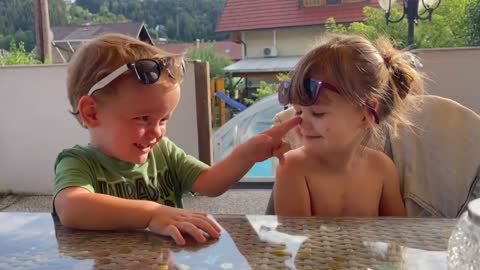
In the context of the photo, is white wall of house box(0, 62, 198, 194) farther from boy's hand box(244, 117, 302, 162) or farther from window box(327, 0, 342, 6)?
window box(327, 0, 342, 6)

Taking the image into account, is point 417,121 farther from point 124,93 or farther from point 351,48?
point 124,93

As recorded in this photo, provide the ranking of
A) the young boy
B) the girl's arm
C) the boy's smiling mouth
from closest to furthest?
1. the young boy
2. the boy's smiling mouth
3. the girl's arm

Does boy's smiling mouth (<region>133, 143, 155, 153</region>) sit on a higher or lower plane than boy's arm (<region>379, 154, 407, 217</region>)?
higher

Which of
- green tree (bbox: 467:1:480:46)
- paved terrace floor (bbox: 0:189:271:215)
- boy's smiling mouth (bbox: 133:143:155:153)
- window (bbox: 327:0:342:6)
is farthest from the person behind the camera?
window (bbox: 327:0:342:6)

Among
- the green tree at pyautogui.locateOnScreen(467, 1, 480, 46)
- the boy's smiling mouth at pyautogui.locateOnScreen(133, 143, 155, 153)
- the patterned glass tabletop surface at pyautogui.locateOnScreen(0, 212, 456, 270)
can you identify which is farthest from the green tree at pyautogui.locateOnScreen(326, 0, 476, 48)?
the patterned glass tabletop surface at pyautogui.locateOnScreen(0, 212, 456, 270)

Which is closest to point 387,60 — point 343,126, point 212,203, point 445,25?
point 343,126

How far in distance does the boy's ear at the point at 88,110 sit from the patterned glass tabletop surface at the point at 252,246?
275mm

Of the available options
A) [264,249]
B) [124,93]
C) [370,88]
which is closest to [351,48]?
[370,88]

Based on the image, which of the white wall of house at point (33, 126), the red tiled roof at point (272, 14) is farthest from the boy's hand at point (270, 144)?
the red tiled roof at point (272, 14)

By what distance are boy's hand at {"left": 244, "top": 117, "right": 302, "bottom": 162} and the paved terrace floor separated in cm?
253

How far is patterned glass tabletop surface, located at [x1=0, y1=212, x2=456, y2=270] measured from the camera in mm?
670

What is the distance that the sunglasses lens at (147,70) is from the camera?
1012 millimetres

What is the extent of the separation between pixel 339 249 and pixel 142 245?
0.91 ft

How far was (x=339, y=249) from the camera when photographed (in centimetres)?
72
